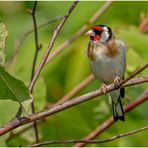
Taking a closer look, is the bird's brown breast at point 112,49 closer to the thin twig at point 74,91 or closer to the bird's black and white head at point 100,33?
the bird's black and white head at point 100,33

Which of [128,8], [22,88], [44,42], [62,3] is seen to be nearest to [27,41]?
[44,42]

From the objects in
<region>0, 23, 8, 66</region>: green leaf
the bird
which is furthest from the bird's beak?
<region>0, 23, 8, 66</region>: green leaf

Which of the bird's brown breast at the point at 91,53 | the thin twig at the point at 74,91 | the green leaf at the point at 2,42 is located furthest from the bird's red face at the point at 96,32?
the green leaf at the point at 2,42

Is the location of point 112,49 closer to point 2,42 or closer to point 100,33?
point 100,33

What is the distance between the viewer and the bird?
270cm

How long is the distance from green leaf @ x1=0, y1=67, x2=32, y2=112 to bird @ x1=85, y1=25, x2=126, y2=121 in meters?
1.24

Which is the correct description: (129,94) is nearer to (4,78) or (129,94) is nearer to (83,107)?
(83,107)

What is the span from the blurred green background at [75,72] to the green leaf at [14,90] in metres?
0.95

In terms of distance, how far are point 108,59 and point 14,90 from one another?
1419mm

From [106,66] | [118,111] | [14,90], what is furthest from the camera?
[106,66]

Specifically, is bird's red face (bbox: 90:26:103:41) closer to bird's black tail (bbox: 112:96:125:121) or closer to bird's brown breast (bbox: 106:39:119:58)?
bird's brown breast (bbox: 106:39:119:58)

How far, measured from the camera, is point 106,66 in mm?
2764

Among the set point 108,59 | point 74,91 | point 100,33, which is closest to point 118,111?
point 74,91

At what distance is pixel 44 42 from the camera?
317 centimetres
